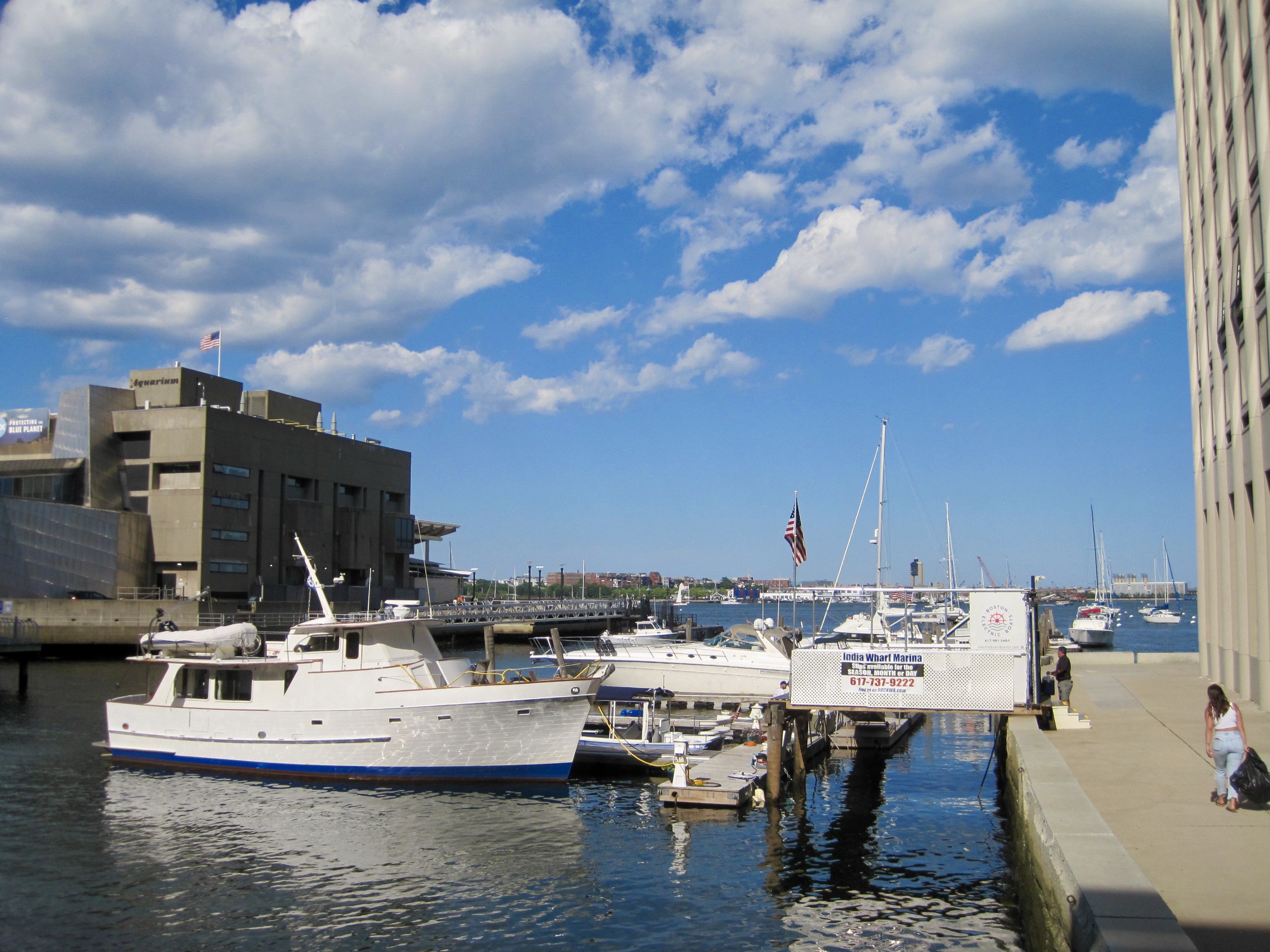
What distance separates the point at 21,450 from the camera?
79.4 meters

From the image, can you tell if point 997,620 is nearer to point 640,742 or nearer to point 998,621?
point 998,621

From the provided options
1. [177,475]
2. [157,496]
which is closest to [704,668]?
[177,475]

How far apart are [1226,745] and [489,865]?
472 inches

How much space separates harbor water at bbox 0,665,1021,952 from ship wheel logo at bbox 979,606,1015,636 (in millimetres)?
4029

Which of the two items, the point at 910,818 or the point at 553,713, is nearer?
the point at 910,818

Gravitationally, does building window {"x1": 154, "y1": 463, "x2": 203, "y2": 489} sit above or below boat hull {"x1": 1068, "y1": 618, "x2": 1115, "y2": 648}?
above

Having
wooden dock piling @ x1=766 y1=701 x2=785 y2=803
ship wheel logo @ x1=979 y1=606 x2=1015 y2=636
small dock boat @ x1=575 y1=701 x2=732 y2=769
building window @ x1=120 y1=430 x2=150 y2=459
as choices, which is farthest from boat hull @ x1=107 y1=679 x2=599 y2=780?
building window @ x1=120 y1=430 x2=150 y2=459

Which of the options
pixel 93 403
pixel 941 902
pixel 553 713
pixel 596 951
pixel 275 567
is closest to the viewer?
pixel 596 951

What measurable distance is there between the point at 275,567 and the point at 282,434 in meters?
10.9

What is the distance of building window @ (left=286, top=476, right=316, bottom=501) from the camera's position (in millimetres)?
84500

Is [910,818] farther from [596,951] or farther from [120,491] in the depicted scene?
[120,491]

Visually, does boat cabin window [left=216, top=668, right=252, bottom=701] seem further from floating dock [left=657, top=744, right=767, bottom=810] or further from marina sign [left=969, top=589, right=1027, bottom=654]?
marina sign [left=969, top=589, right=1027, bottom=654]

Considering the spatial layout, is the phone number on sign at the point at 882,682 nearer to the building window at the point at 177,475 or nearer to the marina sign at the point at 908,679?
the marina sign at the point at 908,679

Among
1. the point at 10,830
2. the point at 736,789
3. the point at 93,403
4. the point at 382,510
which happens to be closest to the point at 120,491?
the point at 93,403
